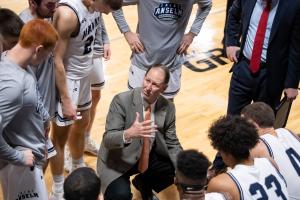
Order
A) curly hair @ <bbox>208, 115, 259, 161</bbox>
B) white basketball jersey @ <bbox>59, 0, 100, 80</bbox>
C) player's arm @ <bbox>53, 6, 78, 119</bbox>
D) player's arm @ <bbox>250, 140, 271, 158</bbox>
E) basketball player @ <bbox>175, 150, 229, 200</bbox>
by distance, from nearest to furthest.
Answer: basketball player @ <bbox>175, 150, 229, 200</bbox>
curly hair @ <bbox>208, 115, 259, 161</bbox>
player's arm @ <bbox>250, 140, 271, 158</bbox>
player's arm @ <bbox>53, 6, 78, 119</bbox>
white basketball jersey @ <bbox>59, 0, 100, 80</bbox>

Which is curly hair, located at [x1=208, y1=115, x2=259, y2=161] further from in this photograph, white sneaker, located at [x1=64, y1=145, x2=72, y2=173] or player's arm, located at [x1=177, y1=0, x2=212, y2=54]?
white sneaker, located at [x1=64, y1=145, x2=72, y2=173]

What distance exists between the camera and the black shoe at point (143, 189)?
12.1ft

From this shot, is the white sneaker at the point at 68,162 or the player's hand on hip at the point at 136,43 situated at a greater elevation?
the player's hand on hip at the point at 136,43

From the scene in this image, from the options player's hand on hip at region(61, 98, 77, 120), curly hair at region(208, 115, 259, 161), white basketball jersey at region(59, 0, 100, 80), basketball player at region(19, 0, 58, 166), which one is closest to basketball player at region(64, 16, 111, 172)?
white basketball jersey at region(59, 0, 100, 80)

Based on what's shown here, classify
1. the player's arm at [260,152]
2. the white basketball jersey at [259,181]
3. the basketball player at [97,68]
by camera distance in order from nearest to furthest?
the white basketball jersey at [259,181] → the player's arm at [260,152] → the basketball player at [97,68]

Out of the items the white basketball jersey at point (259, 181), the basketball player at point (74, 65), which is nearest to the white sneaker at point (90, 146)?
the basketball player at point (74, 65)

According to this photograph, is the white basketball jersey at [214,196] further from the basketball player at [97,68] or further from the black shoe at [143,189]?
the basketball player at [97,68]

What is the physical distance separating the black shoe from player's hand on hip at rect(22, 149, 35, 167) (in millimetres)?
1281

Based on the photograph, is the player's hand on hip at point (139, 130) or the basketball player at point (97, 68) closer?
the player's hand on hip at point (139, 130)

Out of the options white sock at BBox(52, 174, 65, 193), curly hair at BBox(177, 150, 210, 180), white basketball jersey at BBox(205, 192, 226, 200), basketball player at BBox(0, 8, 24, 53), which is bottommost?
white sock at BBox(52, 174, 65, 193)

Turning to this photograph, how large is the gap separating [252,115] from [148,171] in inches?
37.3

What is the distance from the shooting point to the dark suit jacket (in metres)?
3.36

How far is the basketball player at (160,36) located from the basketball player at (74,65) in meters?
0.37

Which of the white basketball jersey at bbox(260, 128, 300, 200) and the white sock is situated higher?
the white basketball jersey at bbox(260, 128, 300, 200)
